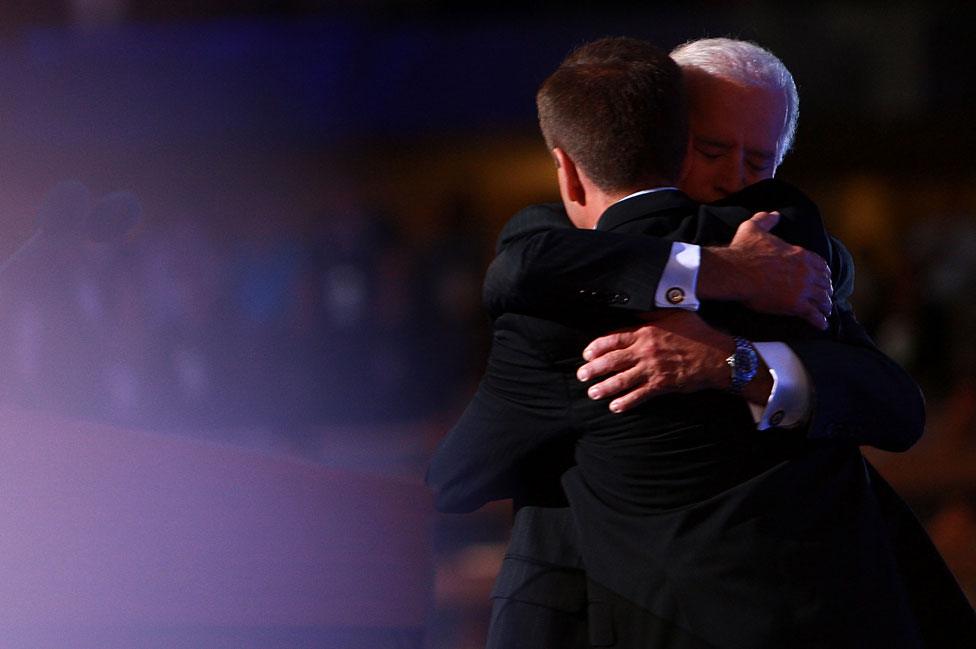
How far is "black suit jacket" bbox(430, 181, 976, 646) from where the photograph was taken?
125 cm

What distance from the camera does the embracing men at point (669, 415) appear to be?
4.12 feet

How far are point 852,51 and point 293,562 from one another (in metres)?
9.43

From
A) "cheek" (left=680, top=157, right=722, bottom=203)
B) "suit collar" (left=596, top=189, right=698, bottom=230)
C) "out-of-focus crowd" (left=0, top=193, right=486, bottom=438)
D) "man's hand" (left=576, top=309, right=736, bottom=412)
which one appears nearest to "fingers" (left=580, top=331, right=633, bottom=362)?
"man's hand" (left=576, top=309, right=736, bottom=412)

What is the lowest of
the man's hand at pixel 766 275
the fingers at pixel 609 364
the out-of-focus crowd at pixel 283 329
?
the out-of-focus crowd at pixel 283 329

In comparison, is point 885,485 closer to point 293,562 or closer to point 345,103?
point 293,562

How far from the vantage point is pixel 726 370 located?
1.27 meters

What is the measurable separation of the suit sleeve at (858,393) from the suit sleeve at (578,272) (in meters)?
0.18

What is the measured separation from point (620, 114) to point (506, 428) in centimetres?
31

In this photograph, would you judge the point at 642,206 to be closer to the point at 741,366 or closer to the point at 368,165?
the point at 741,366

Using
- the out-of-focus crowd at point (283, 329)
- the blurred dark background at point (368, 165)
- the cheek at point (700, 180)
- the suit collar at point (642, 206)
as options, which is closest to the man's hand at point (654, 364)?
the suit collar at point (642, 206)

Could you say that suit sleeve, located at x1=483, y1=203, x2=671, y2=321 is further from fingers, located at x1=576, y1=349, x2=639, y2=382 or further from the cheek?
the cheek

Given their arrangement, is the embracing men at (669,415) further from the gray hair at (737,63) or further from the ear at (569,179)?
the gray hair at (737,63)

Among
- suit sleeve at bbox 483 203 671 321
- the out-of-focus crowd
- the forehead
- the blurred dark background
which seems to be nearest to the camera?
suit sleeve at bbox 483 203 671 321

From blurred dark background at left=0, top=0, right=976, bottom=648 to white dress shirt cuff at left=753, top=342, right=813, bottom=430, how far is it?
5505 mm
